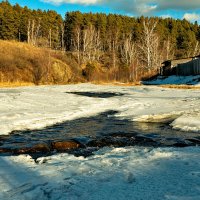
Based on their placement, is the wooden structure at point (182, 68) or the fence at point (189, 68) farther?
the wooden structure at point (182, 68)

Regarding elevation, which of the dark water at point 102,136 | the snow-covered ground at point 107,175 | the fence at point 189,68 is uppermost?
the fence at point 189,68

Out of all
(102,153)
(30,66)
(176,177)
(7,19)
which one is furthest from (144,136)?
(7,19)

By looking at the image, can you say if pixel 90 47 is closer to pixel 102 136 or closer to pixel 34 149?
pixel 102 136

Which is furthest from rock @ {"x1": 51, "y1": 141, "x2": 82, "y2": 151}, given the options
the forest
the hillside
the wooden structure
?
the forest

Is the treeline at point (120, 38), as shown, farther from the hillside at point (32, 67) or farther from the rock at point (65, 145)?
the rock at point (65, 145)

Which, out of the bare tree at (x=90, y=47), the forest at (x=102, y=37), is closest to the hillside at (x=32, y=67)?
the forest at (x=102, y=37)

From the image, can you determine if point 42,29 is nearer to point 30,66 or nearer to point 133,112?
point 30,66

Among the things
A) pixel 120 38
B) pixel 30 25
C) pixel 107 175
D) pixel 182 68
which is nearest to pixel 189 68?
pixel 182 68

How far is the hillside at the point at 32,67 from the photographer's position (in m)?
41.8

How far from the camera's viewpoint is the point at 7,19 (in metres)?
79.1

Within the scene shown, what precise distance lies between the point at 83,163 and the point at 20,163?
115cm

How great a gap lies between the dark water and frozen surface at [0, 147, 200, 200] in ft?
3.57

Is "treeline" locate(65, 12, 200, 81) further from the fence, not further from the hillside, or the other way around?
the fence

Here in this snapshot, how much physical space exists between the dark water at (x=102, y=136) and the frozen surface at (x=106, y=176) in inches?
42.8
